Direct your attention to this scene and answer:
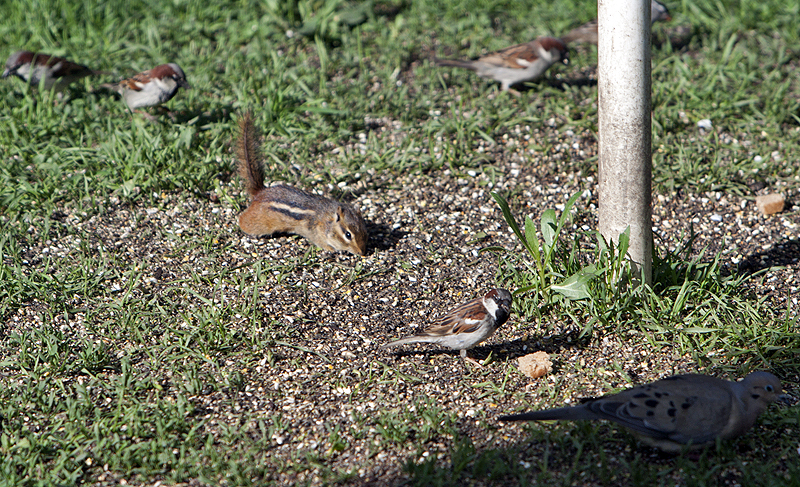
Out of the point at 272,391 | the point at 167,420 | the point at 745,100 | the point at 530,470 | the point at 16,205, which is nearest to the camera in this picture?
the point at 530,470

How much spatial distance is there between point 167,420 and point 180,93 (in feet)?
13.6

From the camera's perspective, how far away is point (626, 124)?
418cm

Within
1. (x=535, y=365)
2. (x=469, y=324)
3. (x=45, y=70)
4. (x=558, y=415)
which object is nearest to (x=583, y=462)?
(x=558, y=415)

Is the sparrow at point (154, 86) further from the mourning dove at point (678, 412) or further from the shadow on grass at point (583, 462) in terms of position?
the mourning dove at point (678, 412)

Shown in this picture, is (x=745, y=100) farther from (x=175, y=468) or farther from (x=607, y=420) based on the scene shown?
(x=175, y=468)

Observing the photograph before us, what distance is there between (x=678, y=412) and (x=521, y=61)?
4.28 m

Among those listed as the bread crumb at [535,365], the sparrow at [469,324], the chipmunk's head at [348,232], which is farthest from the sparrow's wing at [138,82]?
the bread crumb at [535,365]

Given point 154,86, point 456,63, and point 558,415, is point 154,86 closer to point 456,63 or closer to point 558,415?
point 456,63

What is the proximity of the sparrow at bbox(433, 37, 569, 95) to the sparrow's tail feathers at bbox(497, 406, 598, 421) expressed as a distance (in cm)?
422

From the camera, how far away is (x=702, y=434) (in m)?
3.48

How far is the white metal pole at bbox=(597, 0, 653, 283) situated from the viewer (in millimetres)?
3996

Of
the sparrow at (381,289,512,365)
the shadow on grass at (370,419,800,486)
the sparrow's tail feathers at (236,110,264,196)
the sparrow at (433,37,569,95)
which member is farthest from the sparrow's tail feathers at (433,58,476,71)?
the shadow on grass at (370,419,800,486)

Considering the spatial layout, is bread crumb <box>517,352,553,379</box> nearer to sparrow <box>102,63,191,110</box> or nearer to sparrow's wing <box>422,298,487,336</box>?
sparrow's wing <box>422,298,487,336</box>

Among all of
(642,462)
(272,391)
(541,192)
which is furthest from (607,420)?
(541,192)
